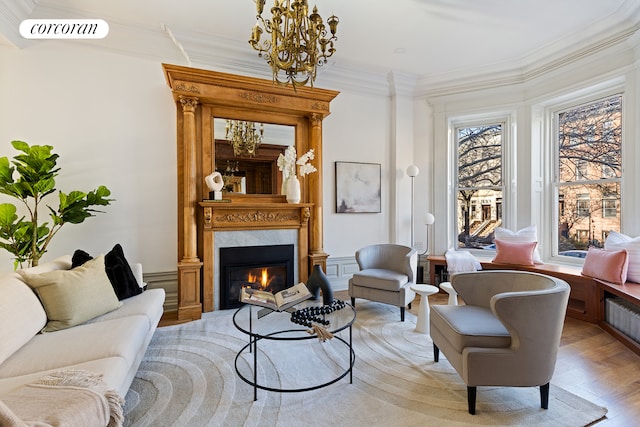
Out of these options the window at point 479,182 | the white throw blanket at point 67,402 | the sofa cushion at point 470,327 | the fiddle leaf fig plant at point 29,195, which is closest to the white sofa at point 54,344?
the white throw blanket at point 67,402

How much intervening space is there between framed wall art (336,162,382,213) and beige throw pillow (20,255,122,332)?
289cm

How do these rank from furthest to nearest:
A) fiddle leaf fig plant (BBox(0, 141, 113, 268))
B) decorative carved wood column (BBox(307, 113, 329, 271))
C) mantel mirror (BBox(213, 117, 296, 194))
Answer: decorative carved wood column (BBox(307, 113, 329, 271))
mantel mirror (BBox(213, 117, 296, 194))
fiddle leaf fig plant (BBox(0, 141, 113, 268))

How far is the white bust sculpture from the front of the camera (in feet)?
11.2

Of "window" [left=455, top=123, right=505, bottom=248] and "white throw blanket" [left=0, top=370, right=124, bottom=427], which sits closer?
"white throw blanket" [left=0, top=370, right=124, bottom=427]

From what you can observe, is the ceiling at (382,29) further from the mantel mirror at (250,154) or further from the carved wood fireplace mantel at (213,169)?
the mantel mirror at (250,154)

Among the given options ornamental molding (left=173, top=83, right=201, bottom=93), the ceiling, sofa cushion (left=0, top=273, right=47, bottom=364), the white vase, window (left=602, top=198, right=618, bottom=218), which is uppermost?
the ceiling

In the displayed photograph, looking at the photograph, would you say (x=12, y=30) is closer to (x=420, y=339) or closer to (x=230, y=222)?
(x=230, y=222)

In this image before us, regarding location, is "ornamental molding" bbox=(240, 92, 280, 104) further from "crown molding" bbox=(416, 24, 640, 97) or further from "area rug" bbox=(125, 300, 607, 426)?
"area rug" bbox=(125, 300, 607, 426)

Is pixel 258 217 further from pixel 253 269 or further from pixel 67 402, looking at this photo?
pixel 67 402

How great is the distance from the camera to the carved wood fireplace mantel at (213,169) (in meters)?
3.33

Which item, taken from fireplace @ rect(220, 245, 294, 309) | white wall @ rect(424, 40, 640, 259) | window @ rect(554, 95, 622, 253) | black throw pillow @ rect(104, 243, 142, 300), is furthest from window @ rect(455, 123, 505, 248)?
black throw pillow @ rect(104, 243, 142, 300)

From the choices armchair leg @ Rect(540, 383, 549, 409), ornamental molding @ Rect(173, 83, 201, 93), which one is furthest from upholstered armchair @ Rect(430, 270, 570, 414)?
ornamental molding @ Rect(173, 83, 201, 93)

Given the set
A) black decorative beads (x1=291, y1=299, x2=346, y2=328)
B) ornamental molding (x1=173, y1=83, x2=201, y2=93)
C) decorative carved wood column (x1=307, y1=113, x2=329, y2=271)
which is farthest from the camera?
decorative carved wood column (x1=307, y1=113, x2=329, y2=271)

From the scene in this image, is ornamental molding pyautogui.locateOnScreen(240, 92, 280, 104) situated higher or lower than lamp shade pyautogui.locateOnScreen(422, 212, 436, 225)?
higher
